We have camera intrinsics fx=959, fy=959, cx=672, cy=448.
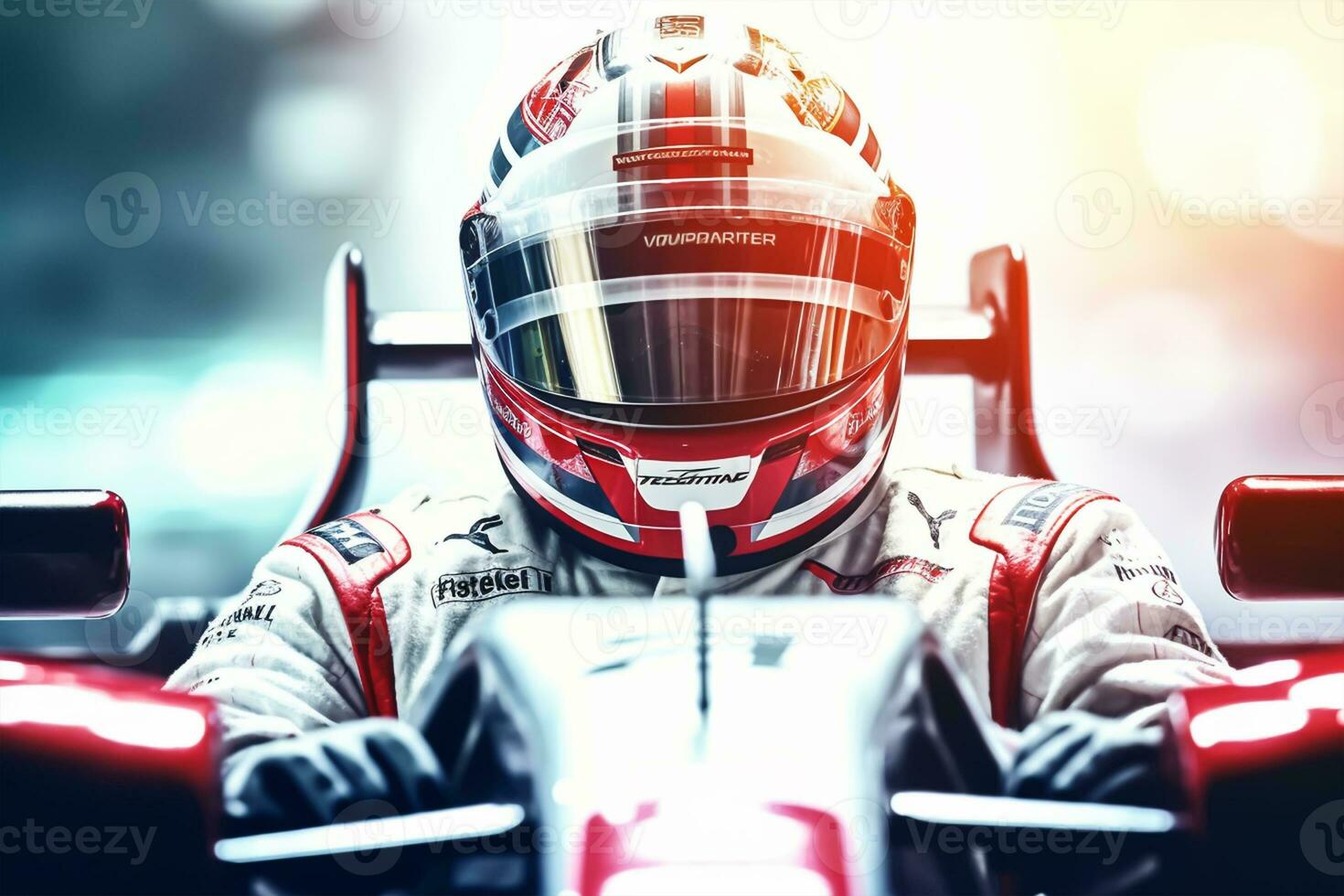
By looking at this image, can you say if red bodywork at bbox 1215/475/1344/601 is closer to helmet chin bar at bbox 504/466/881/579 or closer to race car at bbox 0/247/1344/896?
race car at bbox 0/247/1344/896

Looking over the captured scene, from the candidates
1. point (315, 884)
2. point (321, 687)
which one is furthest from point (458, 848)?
point (321, 687)

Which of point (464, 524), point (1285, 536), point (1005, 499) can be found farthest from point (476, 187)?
point (1285, 536)

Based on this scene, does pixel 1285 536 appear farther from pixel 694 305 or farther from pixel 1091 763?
pixel 694 305

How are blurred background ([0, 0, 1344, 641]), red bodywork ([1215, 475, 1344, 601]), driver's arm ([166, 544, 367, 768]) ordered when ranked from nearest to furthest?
red bodywork ([1215, 475, 1344, 601])
driver's arm ([166, 544, 367, 768])
blurred background ([0, 0, 1344, 641])

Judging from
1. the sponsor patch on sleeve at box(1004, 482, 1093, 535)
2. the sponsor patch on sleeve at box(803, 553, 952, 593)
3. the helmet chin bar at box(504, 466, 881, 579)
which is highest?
the sponsor patch on sleeve at box(1004, 482, 1093, 535)

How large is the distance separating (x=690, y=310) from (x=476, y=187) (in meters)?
0.73

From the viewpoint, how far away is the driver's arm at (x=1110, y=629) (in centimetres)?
66

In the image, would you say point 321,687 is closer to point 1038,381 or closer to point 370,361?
point 370,361

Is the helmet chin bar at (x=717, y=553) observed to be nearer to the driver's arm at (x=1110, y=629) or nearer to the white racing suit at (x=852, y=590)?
the white racing suit at (x=852, y=590)

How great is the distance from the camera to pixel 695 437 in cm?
78

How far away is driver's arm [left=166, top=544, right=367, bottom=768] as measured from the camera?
0.71 metres

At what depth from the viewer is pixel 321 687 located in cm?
77

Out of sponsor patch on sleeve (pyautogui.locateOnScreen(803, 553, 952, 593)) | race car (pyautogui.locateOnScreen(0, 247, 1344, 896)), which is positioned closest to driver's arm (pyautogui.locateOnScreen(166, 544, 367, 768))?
race car (pyautogui.locateOnScreen(0, 247, 1344, 896))

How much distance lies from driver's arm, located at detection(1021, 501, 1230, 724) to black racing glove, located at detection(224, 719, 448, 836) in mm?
456
